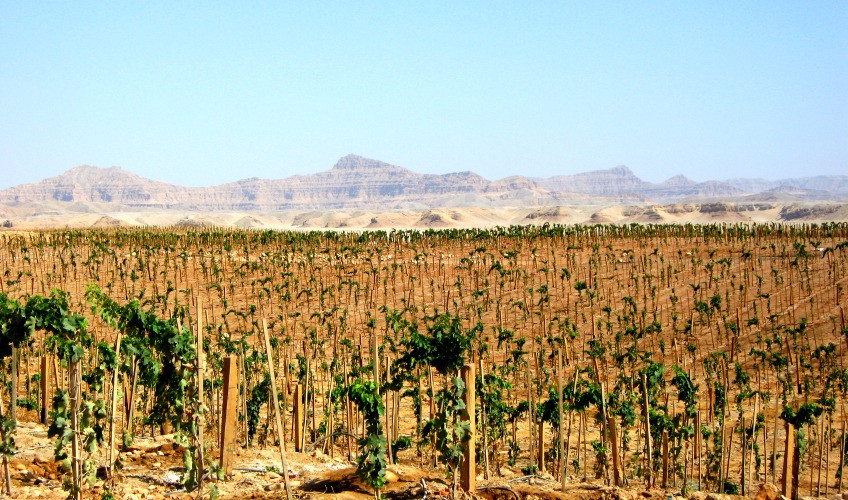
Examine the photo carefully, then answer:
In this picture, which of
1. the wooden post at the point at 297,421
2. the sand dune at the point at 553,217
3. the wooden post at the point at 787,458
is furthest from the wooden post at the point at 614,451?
the sand dune at the point at 553,217

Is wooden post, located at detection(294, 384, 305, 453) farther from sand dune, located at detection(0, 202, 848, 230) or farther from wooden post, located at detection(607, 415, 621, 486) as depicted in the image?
sand dune, located at detection(0, 202, 848, 230)

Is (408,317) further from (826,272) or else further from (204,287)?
(826,272)

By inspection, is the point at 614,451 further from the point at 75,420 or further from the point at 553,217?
the point at 553,217

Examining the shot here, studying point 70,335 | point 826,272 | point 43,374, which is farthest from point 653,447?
point 826,272

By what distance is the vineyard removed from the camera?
843 cm

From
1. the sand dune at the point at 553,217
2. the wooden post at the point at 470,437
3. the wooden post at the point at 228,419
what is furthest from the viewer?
the sand dune at the point at 553,217

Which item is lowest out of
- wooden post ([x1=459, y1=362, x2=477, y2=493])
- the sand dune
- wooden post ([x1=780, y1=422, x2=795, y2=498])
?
wooden post ([x1=780, y1=422, x2=795, y2=498])

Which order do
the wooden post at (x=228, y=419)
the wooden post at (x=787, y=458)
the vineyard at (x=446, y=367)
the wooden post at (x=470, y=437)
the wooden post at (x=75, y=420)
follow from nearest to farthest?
the wooden post at (x=75, y=420) < the wooden post at (x=470, y=437) < the vineyard at (x=446, y=367) < the wooden post at (x=228, y=419) < the wooden post at (x=787, y=458)

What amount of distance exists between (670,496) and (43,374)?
29.7 feet

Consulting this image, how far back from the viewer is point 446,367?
28.9 feet

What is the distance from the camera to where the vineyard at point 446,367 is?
843 centimetres

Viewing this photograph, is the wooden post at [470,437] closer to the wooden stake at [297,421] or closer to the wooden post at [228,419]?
the wooden post at [228,419]

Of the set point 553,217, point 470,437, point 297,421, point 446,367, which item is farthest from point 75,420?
point 553,217

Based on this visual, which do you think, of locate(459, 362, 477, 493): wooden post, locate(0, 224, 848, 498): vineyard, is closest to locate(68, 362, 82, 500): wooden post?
locate(0, 224, 848, 498): vineyard
